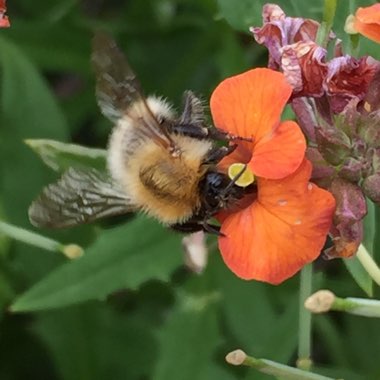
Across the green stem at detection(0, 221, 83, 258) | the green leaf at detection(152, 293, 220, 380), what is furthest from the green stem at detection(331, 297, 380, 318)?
the green leaf at detection(152, 293, 220, 380)

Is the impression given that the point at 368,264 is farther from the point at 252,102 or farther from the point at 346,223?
the point at 252,102

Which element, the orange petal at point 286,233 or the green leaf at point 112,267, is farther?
the green leaf at point 112,267

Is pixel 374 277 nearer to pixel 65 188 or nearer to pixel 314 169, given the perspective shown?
pixel 314 169

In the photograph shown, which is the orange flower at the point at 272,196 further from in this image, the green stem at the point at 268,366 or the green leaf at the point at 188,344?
the green leaf at the point at 188,344

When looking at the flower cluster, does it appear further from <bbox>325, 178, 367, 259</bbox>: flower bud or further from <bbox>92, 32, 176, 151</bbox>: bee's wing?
<bbox>92, 32, 176, 151</bbox>: bee's wing

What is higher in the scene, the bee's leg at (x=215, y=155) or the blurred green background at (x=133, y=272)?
the bee's leg at (x=215, y=155)

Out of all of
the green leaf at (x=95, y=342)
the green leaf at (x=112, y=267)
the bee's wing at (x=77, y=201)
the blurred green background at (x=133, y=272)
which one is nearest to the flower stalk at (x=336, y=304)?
the bee's wing at (x=77, y=201)

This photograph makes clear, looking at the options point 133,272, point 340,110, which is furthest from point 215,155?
point 133,272
